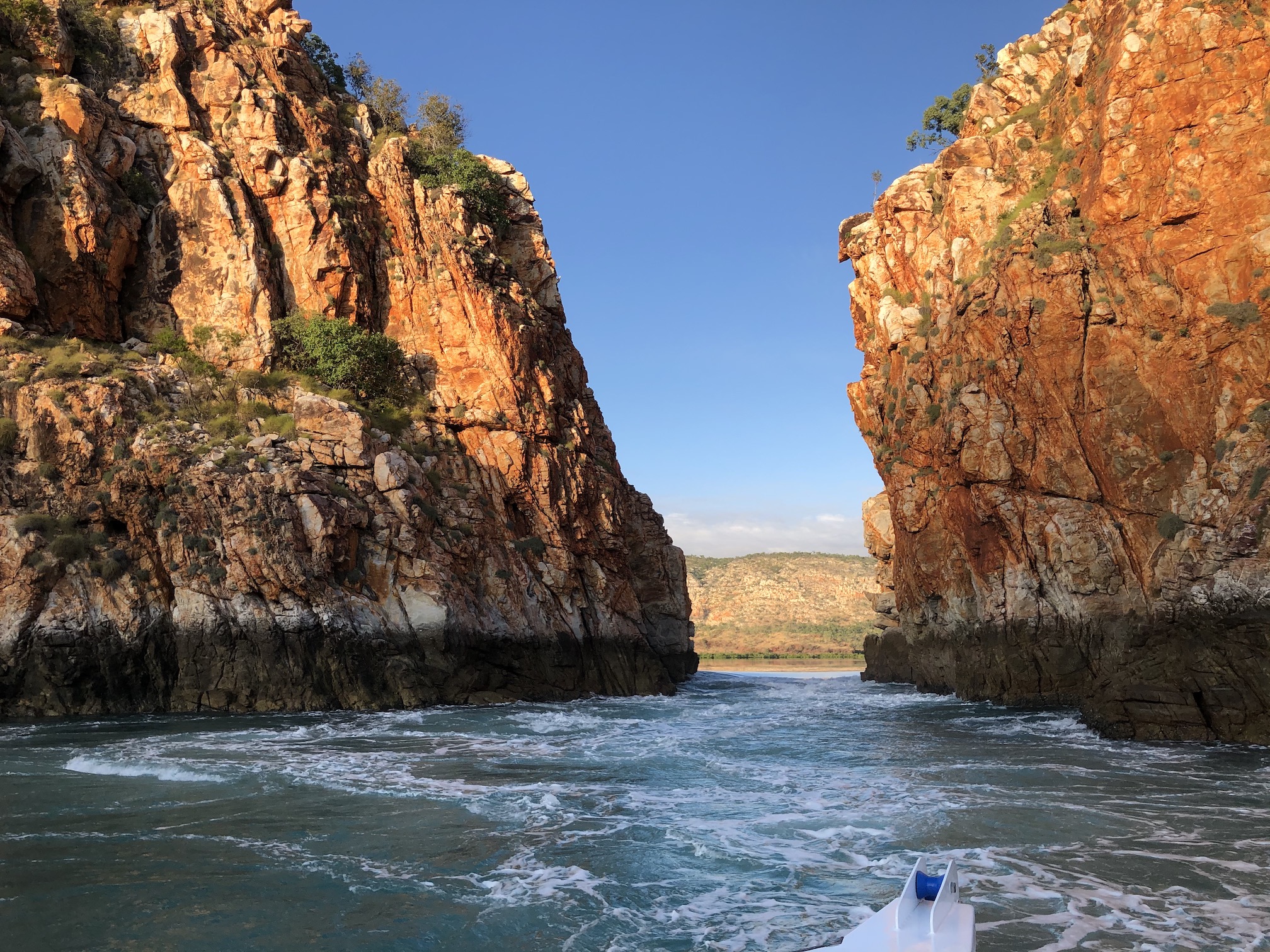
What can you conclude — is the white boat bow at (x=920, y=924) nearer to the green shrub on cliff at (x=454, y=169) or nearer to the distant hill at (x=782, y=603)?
the green shrub on cliff at (x=454, y=169)

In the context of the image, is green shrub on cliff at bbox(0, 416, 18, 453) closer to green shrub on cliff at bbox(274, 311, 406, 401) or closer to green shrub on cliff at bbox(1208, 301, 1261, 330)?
green shrub on cliff at bbox(274, 311, 406, 401)

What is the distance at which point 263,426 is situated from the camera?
29.0m

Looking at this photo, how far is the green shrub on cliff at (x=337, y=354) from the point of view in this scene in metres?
32.9

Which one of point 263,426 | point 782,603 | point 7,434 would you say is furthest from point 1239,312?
point 782,603

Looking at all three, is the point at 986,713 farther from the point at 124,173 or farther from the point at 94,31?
the point at 94,31

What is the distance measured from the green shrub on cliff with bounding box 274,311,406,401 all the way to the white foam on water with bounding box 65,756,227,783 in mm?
19873

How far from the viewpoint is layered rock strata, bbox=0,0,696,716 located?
23.9 m

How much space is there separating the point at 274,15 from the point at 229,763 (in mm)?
37382

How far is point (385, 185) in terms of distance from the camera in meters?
38.5

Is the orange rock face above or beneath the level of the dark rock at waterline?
above

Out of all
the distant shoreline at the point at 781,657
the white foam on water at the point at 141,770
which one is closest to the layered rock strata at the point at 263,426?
the white foam on water at the point at 141,770

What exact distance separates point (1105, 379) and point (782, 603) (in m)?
90.5

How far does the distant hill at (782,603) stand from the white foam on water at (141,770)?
8239 centimetres

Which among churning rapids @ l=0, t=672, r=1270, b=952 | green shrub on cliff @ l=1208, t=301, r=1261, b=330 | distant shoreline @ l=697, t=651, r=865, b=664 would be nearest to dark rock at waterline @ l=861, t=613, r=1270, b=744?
churning rapids @ l=0, t=672, r=1270, b=952
